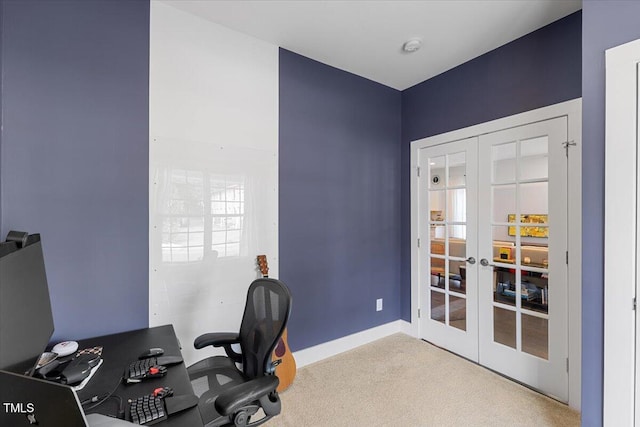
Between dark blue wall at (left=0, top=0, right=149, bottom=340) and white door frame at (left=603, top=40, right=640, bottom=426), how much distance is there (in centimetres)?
274

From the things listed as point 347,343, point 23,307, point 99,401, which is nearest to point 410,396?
point 347,343

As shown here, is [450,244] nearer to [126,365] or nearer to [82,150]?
[126,365]

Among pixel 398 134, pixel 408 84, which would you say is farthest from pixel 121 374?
pixel 408 84

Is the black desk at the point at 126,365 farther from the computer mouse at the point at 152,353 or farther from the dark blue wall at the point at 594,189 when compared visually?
the dark blue wall at the point at 594,189

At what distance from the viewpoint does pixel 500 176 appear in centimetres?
261

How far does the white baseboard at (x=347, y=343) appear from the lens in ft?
8.96

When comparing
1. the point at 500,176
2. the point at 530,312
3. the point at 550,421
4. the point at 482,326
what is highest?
the point at 500,176

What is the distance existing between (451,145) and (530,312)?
1645 mm

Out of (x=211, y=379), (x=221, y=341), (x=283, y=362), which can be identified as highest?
(x=221, y=341)

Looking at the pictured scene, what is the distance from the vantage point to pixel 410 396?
224 centimetres

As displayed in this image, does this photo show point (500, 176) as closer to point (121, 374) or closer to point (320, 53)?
point (320, 53)

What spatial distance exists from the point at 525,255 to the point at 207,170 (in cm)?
267

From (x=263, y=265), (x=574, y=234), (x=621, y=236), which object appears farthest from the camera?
(x=263, y=265)

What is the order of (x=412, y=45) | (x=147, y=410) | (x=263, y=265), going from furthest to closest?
(x=412, y=45) → (x=263, y=265) → (x=147, y=410)
